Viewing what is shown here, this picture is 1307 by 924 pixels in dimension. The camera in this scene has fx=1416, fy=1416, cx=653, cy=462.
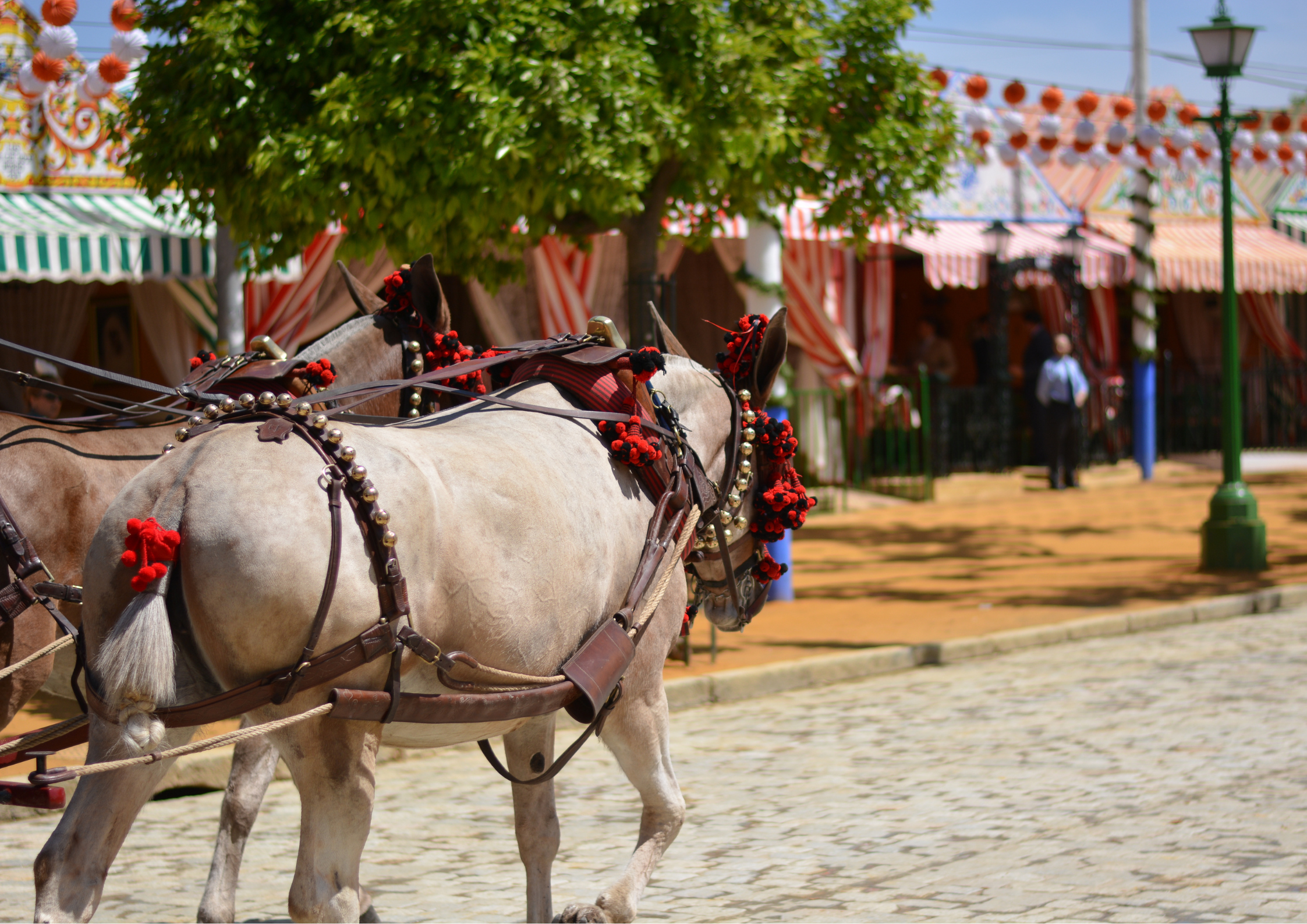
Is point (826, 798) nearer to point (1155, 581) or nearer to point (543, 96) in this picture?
point (543, 96)

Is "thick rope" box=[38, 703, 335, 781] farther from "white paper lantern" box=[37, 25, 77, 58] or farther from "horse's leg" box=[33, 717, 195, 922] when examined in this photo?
"white paper lantern" box=[37, 25, 77, 58]

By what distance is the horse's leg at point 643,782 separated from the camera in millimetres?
3955

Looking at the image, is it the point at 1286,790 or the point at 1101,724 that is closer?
the point at 1286,790

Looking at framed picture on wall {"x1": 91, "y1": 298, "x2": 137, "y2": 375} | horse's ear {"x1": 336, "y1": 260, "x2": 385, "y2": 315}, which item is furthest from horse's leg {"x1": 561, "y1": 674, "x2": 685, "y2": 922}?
framed picture on wall {"x1": 91, "y1": 298, "x2": 137, "y2": 375}

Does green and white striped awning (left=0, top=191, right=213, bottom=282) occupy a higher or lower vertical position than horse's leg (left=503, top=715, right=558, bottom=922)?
higher

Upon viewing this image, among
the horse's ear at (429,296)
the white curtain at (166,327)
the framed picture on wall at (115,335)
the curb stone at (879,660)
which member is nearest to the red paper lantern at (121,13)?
the white curtain at (166,327)

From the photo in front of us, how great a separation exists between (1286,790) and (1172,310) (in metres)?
23.2

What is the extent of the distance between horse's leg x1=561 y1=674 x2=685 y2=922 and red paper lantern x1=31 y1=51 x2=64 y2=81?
10459mm

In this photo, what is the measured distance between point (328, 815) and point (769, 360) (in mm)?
2153

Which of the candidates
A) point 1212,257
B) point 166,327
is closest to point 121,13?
point 166,327

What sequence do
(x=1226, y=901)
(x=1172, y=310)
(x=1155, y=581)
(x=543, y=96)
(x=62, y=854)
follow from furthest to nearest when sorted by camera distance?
(x=1172, y=310), (x=1155, y=581), (x=543, y=96), (x=1226, y=901), (x=62, y=854)

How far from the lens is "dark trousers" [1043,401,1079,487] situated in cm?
1944

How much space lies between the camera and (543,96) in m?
7.65

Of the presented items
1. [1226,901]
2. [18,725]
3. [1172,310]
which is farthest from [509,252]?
[1172,310]
